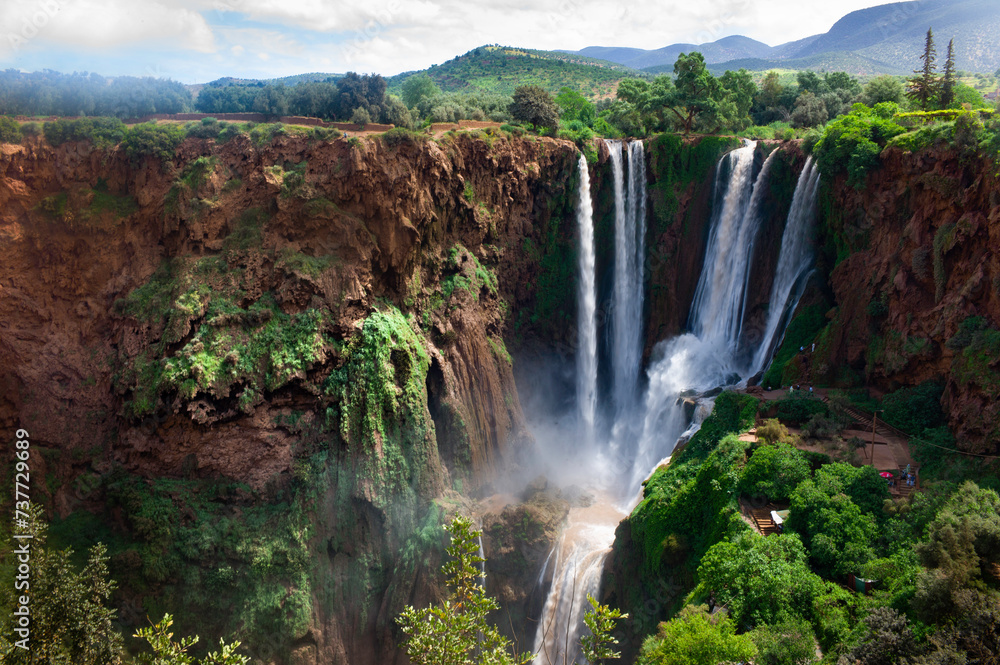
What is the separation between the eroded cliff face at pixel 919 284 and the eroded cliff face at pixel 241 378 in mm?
17793

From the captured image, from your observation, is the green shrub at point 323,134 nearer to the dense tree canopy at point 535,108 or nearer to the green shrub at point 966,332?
the dense tree canopy at point 535,108

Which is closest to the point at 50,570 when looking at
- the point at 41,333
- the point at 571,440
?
the point at 41,333

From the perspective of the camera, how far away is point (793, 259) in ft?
96.6

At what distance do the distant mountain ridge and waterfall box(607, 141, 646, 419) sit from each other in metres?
71.0

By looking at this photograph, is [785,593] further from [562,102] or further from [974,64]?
[974,64]

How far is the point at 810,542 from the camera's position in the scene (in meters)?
16.7

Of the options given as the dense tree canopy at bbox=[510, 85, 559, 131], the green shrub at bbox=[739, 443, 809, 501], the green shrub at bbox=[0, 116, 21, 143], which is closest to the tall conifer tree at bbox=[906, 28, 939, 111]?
the dense tree canopy at bbox=[510, 85, 559, 131]

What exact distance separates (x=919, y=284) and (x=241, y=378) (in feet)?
86.1

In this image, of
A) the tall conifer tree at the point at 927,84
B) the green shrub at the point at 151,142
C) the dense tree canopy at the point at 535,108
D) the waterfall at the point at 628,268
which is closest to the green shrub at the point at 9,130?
the green shrub at the point at 151,142

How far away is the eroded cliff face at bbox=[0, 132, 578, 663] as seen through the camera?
21.8 metres

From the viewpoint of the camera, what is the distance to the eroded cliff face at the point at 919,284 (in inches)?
744

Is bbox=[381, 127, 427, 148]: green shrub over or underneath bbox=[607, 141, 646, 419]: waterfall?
over

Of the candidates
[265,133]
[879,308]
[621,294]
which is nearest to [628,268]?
[621,294]

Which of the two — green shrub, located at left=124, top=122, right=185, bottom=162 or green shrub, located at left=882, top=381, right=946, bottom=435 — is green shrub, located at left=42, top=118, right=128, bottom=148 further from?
green shrub, located at left=882, top=381, right=946, bottom=435
